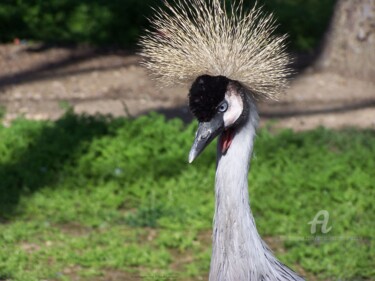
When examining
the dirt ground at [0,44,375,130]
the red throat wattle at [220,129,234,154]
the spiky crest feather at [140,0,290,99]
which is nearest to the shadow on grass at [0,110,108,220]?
the dirt ground at [0,44,375,130]

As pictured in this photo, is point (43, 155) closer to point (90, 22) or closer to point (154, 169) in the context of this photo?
point (154, 169)

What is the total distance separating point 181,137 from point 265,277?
264 centimetres

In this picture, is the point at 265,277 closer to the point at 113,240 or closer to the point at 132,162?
the point at 113,240

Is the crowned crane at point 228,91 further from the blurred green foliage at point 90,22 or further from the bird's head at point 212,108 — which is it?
the blurred green foliage at point 90,22

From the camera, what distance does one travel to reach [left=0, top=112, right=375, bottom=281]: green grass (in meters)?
4.48

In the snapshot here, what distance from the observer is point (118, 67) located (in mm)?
7250

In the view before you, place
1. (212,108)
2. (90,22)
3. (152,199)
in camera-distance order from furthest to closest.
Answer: (90,22) → (152,199) → (212,108)

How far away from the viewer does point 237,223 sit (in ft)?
9.53

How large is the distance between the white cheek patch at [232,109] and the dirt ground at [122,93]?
2941mm

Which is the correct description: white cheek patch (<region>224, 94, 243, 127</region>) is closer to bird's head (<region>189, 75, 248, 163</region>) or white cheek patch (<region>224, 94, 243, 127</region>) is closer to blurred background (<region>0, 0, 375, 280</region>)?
bird's head (<region>189, 75, 248, 163</region>)

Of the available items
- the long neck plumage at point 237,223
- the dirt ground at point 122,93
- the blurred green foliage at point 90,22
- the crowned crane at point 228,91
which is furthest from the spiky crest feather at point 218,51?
the blurred green foliage at point 90,22

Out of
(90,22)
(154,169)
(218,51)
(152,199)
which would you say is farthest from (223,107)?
(90,22)

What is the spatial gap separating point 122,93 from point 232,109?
3808 mm

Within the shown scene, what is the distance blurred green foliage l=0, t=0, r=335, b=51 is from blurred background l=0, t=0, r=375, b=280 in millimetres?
368
